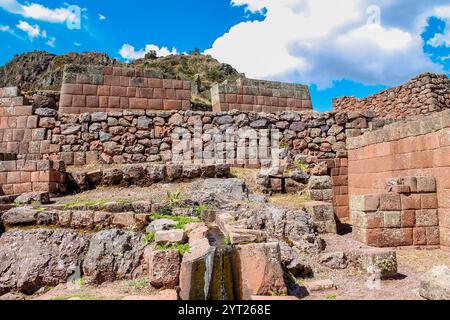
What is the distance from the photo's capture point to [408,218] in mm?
6809

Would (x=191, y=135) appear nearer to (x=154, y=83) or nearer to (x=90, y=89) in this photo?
(x=154, y=83)

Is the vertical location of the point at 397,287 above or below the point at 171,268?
below

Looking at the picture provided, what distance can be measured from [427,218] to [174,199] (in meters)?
5.29

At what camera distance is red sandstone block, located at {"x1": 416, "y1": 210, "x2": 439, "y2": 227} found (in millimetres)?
6801

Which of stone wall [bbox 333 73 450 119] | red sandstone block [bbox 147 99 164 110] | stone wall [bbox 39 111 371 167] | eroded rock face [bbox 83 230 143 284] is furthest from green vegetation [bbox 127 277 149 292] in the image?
stone wall [bbox 333 73 450 119]

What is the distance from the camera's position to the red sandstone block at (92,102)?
11.1 m

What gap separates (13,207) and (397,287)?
6425 mm

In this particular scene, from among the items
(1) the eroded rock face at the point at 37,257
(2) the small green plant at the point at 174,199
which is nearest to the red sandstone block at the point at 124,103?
(2) the small green plant at the point at 174,199

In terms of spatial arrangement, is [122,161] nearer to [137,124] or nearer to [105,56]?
[137,124]

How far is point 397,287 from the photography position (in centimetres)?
476

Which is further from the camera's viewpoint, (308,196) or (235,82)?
(235,82)

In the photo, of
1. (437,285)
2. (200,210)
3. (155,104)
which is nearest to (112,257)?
(200,210)

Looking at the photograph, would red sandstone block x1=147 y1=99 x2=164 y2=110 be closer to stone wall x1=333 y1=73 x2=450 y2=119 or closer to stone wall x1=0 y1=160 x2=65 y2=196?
stone wall x1=0 y1=160 x2=65 y2=196
